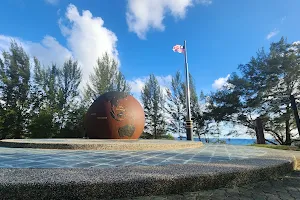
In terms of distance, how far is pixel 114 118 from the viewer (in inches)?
380

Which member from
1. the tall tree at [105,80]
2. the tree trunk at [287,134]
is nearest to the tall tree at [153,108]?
the tall tree at [105,80]

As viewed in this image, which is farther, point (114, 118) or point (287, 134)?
point (287, 134)

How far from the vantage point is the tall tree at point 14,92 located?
19.9 metres

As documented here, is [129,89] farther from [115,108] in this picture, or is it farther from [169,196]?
[169,196]

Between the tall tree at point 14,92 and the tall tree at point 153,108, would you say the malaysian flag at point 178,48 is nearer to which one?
the tall tree at point 153,108

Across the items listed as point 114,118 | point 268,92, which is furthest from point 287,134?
point 114,118

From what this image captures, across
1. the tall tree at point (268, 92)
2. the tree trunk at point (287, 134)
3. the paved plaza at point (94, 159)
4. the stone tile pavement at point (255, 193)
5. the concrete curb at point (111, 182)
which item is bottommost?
the stone tile pavement at point (255, 193)

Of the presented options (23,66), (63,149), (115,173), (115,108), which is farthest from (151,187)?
(23,66)

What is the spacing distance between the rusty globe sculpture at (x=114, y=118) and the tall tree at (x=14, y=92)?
14387 millimetres

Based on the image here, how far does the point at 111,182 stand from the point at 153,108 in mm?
20917

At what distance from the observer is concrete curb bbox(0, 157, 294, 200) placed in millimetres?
2539

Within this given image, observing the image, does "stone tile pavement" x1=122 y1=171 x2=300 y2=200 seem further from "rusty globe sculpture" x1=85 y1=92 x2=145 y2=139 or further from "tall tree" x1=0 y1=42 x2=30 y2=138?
"tall tree" x1=0 y1=42 x2=30 y2=138

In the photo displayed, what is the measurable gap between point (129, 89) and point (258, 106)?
14040 mm

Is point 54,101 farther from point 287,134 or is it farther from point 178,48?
point 287,134
